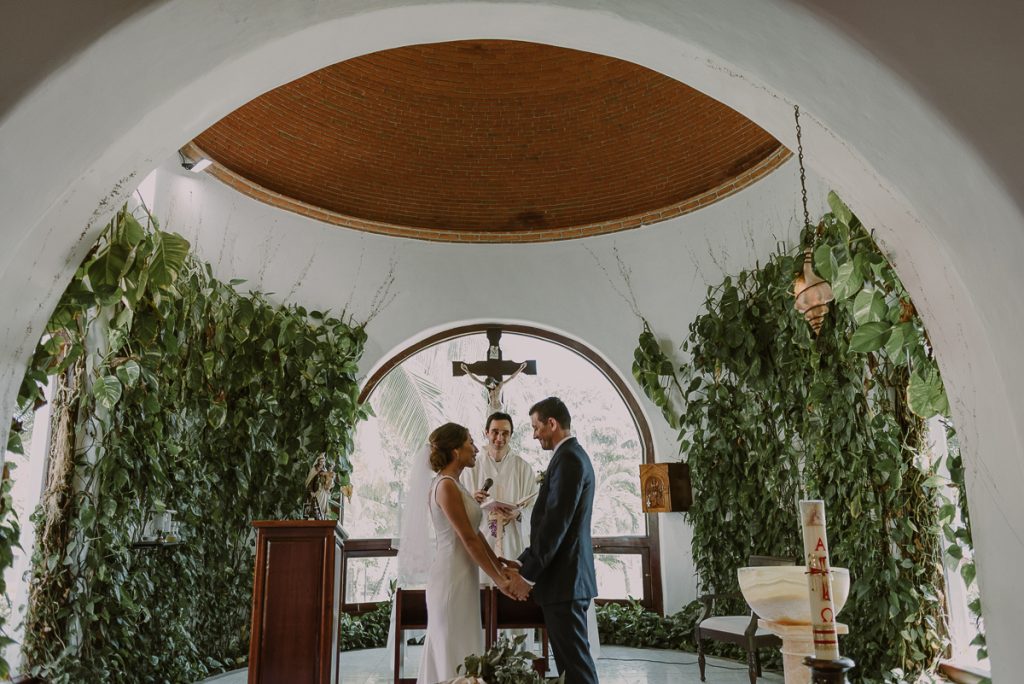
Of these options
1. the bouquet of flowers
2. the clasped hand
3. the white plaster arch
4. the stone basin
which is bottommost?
the bouquet of flowers

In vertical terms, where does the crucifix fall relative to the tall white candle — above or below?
above

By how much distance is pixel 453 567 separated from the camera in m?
3.89

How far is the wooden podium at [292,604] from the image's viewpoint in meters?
4.20

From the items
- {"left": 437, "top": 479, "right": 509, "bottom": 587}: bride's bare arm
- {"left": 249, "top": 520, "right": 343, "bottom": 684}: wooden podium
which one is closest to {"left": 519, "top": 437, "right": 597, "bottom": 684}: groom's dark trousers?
{"left": 437, "top": 479, "right": 509, "bottom": 587}: bride's bare arm

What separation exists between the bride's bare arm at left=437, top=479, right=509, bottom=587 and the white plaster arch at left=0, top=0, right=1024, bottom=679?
209 cm

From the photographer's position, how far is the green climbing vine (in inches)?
125

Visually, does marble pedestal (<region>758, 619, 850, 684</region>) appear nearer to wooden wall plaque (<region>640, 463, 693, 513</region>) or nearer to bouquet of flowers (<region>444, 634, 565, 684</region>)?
bouquet of flowers (<region>444, 634, 565, 684</region>)

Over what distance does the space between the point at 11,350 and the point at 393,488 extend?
6552 mm

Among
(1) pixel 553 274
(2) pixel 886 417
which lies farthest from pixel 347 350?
(2) pixel 886 417

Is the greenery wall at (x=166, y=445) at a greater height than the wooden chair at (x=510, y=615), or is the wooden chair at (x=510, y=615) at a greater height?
the greenery wall at (x=166, y=445)

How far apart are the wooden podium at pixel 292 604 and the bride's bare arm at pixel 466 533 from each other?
849 mm

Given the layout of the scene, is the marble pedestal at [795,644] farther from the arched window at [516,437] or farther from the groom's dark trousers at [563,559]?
the arched window at [516,437]

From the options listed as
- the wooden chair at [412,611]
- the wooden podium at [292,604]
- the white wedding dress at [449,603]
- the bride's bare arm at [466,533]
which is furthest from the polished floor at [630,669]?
the bride's bare arm at [466,533]

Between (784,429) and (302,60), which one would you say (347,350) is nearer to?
(784,429)
